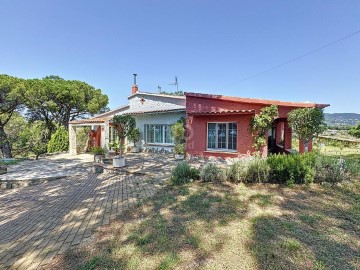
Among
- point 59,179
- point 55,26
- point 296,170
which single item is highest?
point 55,26

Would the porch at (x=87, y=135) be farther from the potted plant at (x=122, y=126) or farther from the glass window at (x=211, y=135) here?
the glass window at (x=211, y=135)

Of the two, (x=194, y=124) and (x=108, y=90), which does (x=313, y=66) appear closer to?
(x=194, y=124)

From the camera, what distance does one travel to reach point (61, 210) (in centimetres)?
634

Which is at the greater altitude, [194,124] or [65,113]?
[65,113]

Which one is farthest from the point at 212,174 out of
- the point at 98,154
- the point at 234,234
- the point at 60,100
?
the point at 60,100

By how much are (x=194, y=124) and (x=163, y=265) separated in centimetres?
1140

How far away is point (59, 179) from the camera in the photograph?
10859 millimetres

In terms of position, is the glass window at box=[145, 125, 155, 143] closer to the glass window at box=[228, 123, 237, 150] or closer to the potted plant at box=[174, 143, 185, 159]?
the potted plant at box=[174, 143, 185, 159]

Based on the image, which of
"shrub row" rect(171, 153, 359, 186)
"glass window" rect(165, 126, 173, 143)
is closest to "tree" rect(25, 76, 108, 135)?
"glass window" rect(165, 126, 173, 143)

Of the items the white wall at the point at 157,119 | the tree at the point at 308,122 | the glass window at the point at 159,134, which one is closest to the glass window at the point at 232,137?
the tree at the point at 308,122

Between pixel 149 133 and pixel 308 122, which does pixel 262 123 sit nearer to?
pixel 308 122

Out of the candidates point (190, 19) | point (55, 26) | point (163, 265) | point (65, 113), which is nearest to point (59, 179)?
point (163, 265)

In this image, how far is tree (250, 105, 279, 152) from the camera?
11.4 metres

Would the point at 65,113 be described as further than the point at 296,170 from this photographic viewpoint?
Yes
